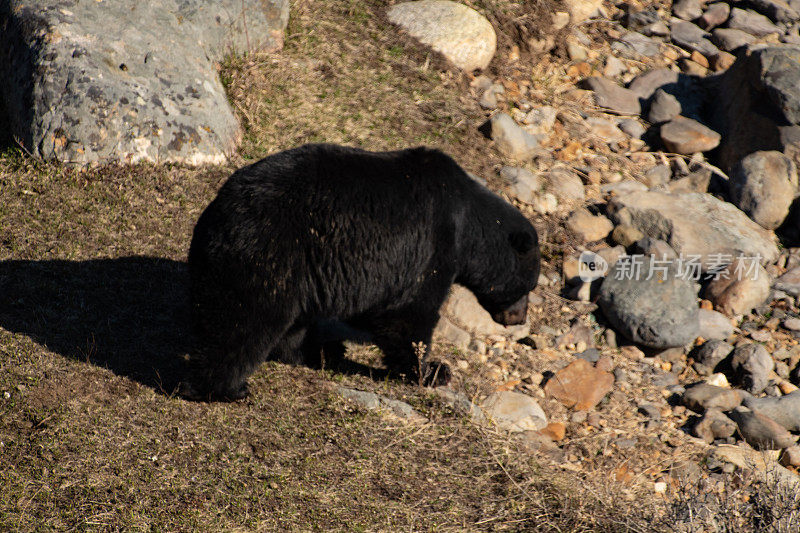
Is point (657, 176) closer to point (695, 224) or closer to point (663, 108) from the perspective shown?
point (695, 224)

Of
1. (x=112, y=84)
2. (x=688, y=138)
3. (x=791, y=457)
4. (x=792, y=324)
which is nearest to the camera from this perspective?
(x=791, y=457)

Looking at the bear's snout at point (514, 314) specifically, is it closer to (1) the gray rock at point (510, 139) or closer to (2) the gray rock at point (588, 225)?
(2) the gray rock at point (588, 225)

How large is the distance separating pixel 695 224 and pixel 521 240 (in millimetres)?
3448

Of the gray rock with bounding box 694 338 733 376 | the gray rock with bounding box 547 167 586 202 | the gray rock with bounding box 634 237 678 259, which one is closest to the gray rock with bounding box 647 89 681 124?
the gray rock with bounding box 547 167 586 202

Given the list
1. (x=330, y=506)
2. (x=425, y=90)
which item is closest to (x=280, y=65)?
(x=425, y=90)

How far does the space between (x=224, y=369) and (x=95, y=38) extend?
14.5 ft

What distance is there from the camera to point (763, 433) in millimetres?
6492

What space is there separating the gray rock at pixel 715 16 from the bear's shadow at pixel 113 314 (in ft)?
30.1

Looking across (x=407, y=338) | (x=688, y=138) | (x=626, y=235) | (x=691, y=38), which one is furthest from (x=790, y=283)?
(x=691, y=38)

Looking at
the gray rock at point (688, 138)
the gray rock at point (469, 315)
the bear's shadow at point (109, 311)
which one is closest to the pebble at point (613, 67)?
the gray rock at point (688, 138)

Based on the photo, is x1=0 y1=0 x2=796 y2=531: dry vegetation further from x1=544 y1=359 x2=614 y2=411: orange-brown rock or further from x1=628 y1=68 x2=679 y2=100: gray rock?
x1=628 y1=68 x2=679 y2=100: gray rock

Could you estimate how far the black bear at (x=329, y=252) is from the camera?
4.88 m

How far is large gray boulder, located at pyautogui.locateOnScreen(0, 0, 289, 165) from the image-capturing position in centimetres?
738

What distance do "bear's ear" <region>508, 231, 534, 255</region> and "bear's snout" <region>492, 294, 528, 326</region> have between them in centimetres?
75
